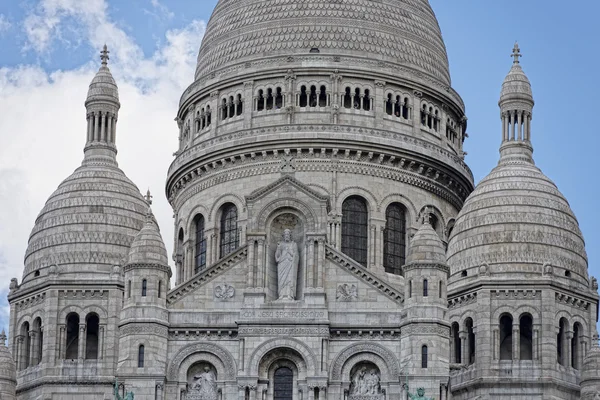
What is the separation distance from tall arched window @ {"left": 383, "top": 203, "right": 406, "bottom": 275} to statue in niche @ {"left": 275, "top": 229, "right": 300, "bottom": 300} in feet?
38.5

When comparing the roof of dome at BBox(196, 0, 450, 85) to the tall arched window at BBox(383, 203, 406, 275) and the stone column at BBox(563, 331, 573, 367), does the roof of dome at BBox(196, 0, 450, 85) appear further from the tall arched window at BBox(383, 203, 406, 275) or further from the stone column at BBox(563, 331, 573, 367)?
the stone column at BBox(563, 331, 573, 367)

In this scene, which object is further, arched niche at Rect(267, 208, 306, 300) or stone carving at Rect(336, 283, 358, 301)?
arched niche at Rect(267, 208, 306, 300)

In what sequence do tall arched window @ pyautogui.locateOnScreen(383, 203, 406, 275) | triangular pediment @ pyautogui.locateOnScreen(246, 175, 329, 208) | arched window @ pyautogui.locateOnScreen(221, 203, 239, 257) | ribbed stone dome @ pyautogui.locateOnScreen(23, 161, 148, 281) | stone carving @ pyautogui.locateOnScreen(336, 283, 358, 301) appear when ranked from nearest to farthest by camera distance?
stone carving @ pyautogui.locateOnScreen(336, 283, 358, 301) → triangular pediment @ pyautogui.locateOnScreen(246, 175, 329, 208) → ribbed stone dome @ pyautogui.locateOnScreen(23, 161, 148, 281) → tall arched window @ pyautogui.locateOnScreen(383, 203, 406, 275) → arched window @ pyautogui.locateOnScreen(221, 203, 239, 257)

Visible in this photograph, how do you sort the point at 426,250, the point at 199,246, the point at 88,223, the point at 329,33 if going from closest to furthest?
the point at 426,250, the point at 88,223, the point at 199,246, the point at 329,33

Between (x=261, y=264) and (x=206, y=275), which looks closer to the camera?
(x=261, y=264)

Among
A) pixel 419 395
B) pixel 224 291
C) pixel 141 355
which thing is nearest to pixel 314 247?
pixel 224 291

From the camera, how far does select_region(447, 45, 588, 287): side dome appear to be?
104750 mm

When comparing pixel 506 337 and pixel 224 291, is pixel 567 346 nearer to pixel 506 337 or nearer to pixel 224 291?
pixel 506 337

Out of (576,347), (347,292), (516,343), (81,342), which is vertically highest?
(347,292)

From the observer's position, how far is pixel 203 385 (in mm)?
94875

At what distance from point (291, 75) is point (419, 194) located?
23.4ft

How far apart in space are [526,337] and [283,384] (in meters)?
13.4

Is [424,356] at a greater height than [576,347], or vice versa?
[576,347]

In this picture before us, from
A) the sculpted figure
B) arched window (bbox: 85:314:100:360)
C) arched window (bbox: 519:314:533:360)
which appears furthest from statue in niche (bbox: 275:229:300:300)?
arched window (bbox: 519:314:533:360)
